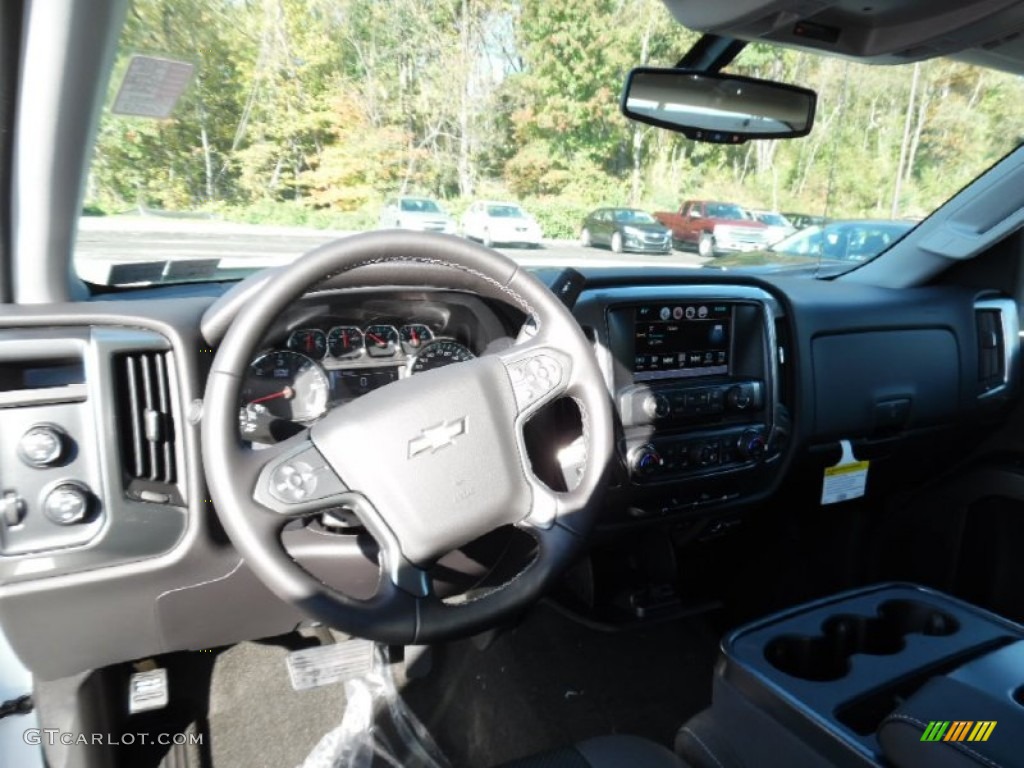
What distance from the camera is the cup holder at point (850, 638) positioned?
6.23 ft

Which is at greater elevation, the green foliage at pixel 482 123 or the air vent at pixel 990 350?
the green foliage at pixel 482 123

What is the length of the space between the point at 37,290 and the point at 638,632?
2339mm

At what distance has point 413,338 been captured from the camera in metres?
2.06

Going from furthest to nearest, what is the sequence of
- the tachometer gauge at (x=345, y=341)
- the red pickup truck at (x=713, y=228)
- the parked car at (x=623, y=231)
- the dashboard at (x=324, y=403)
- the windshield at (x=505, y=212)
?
the red pickup truck at (x=713, y=228), the parked car at (x=623, y=231), the windshield at (x=505, y=212), the tachometer gauge at (x=345, y=341), the dashboard at (x=324, y=403)

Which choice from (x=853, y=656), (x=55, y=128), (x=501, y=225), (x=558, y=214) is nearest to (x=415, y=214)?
(x=501, y=225)

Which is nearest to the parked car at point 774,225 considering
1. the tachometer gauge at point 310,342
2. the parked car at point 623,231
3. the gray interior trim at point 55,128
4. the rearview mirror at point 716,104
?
the rearview mirror at point 716,104

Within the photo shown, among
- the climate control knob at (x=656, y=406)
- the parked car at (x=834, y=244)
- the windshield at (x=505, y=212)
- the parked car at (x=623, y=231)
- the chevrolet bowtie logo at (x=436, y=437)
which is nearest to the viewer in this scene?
the chevrolet bowtie logo at (x=436, y=437)

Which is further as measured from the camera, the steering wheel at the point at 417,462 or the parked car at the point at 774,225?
the parked car at the point at 774,225

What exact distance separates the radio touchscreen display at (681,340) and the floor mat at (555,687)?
1132 mm

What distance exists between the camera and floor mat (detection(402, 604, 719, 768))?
2.56 m

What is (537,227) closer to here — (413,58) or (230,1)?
(413,58)

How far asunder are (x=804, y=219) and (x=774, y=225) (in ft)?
0.45

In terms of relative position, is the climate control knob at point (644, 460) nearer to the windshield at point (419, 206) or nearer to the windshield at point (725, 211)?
the windshield at point (419, 206)

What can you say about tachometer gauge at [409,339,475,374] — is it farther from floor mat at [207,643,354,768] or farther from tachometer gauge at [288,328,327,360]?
floor mat at [207,643,354,768]
